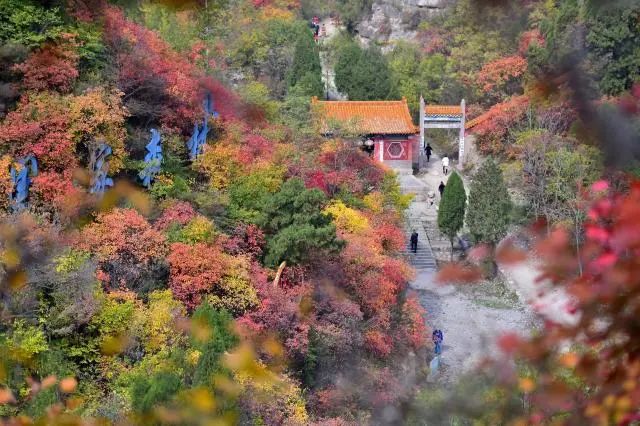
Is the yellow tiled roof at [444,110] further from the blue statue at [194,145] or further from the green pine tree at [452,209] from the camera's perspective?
the blue statue at [194,145]

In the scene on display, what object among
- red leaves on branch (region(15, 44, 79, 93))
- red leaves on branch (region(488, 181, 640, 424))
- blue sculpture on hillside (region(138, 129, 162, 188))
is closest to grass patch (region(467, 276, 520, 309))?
blue sculpture on hillside (region(138, 129, 162, 188))

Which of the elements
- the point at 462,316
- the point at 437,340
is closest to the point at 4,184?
the point at 437,340

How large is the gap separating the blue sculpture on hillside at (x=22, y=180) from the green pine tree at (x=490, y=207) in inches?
311

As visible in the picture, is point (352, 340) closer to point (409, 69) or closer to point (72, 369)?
point (72, 369)

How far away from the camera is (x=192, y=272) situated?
27.9ft

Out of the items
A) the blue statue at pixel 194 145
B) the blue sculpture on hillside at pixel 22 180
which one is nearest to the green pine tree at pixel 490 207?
the blue statue at pixel 194 145

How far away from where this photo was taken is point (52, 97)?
9.26m

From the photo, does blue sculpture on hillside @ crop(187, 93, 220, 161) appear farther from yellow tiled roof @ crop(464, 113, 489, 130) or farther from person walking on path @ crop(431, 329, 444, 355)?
yellow tiled roof @ crop(464, 113, 489, 130)

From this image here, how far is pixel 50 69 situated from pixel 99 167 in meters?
1.27

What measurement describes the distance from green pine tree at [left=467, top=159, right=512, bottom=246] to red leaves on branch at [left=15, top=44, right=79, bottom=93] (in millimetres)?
7346

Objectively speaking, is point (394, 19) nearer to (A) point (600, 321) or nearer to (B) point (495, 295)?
(B) point (495, 295)

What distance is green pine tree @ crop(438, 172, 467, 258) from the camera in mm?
15125

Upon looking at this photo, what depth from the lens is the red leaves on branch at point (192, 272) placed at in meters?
8.40

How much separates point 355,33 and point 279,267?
19795 mm
